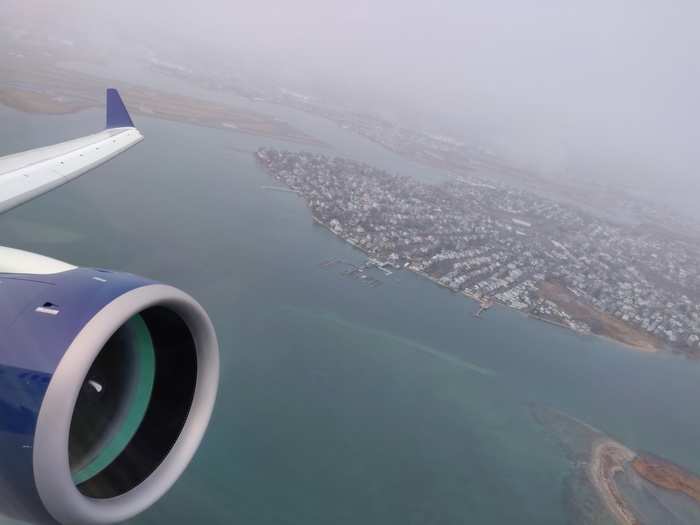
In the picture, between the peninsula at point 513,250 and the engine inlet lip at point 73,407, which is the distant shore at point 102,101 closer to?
the peninsula at point 513,250

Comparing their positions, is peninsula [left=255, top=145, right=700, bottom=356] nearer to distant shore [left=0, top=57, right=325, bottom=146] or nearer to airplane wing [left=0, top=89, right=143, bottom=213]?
distant shore [left=0, top=57, right=325, bottom=146]

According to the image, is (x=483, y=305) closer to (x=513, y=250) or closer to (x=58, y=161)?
(x=513, y=250)

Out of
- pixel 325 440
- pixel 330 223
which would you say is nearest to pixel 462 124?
pixel 330 223

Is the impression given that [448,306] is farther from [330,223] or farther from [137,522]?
[137,522]

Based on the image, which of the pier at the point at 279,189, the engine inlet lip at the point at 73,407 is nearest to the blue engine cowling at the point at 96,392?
the engine inlet lip at the point at 73,407

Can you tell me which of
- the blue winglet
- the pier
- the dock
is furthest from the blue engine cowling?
the pier

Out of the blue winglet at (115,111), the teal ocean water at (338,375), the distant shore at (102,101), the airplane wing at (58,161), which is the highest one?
the blue winglet at (115,111)
